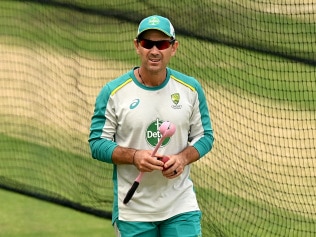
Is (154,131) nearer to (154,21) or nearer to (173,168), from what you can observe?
(173,168)

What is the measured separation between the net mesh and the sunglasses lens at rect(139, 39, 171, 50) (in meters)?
2.79

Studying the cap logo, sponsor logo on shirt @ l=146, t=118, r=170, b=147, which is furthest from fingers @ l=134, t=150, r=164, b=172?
the cap logo

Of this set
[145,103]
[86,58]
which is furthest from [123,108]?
[86,58]

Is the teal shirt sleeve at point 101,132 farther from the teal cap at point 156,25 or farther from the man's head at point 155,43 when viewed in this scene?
the teal cap at point 156,25

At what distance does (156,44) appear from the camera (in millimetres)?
5652

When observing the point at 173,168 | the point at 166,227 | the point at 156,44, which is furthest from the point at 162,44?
the point at 166,227

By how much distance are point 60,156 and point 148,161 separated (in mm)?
4397

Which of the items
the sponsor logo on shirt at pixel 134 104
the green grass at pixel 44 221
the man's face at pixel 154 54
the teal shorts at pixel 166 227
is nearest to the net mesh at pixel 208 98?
the green grass at pixel 44 221

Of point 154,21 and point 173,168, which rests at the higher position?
point 154,21

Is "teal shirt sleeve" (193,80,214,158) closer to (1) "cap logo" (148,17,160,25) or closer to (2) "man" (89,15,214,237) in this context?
(2) "man" (89,15,214,237)

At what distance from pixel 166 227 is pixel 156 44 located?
111 centimetres

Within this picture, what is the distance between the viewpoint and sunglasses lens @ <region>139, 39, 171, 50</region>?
18.5 feet

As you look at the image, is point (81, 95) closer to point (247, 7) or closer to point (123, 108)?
point (247, 7)

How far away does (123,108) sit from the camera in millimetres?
5703
